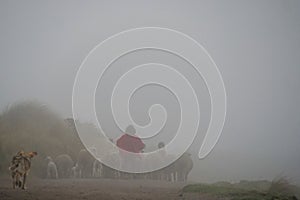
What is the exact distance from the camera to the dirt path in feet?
19.4

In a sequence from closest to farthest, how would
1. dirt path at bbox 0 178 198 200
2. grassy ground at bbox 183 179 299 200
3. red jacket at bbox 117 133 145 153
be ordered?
dirt path at bbox 0 178 198 200 < grassy ground at bbox 183 179 299 200 < red jacket at bbox 117 133 145 153

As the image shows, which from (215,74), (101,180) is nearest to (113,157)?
(101,180)

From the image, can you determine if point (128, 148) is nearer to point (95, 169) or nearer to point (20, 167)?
point (95, 169)

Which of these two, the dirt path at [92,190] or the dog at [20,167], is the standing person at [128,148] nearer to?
the dirt path at [92,190]

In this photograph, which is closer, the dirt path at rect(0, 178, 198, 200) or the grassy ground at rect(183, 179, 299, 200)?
the dirt path at rect(0, 178, 198, 200)

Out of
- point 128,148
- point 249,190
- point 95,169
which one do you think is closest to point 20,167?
point 95,169

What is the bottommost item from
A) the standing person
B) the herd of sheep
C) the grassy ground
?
the grassy ground

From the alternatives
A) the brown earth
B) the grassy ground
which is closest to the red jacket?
the brown earth

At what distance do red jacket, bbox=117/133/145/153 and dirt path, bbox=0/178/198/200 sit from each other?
1.49ft

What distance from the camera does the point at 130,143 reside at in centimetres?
651

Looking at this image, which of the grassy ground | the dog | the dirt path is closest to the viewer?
the dirt path

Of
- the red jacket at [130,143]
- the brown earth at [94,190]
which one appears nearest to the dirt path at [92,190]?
the brown earth at [94,190]

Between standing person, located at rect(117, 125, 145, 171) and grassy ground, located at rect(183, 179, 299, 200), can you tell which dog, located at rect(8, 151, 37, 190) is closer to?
standing person, located at rect(117, 125, 145, 171)

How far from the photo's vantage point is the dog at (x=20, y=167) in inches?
243
